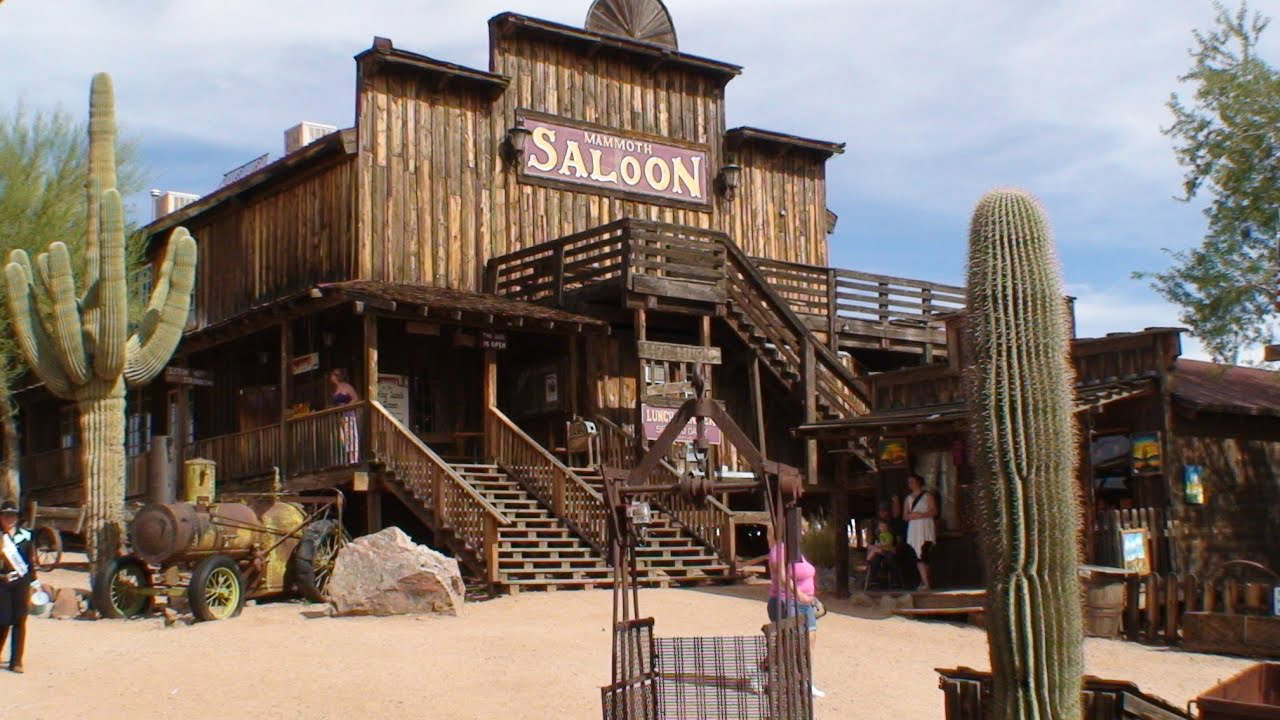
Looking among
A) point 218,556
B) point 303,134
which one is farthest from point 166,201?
point 218,556

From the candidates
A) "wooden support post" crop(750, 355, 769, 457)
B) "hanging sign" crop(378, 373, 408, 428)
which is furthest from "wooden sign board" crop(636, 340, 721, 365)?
"hanging sign" crop(378, 373, 408, 428)

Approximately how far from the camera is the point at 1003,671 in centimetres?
802

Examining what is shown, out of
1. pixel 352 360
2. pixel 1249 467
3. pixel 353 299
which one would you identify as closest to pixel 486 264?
pixel 352 360

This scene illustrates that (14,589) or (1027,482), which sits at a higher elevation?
(1027,482)

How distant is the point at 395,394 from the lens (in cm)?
2356

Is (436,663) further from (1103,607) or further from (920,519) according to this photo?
(920,519)

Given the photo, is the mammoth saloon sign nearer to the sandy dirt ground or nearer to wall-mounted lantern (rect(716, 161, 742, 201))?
wall-mounted lantern (rect(716, 161, 742, 201))

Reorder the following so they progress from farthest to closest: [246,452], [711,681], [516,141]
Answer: [516,141] < [246,452] < [711,681]

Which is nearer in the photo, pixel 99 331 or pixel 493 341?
pixel 99 331

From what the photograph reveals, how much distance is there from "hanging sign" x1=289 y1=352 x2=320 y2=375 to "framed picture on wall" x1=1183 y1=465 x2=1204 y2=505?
12519mm

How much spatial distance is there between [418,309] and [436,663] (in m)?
8.97

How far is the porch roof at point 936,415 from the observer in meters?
16.8

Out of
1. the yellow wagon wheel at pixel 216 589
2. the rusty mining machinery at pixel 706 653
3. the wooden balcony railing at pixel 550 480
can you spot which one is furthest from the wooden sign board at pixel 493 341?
the rusty mining machinery at pixel 706 653

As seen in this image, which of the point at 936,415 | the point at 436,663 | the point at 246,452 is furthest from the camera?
the point at 246,452
